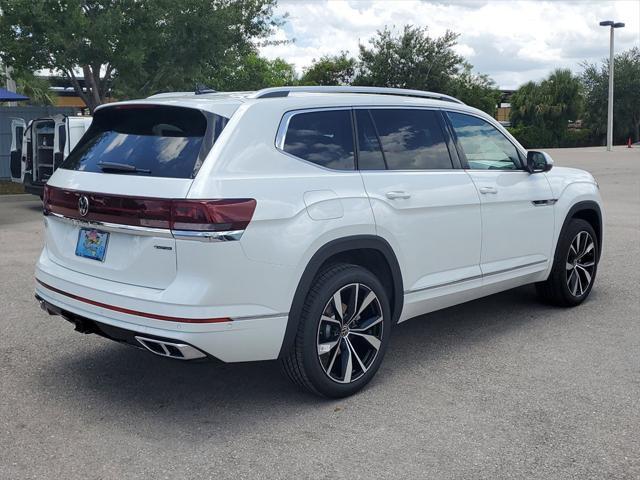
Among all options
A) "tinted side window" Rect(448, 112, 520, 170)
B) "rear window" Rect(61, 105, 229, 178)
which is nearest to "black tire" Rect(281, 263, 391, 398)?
"rear window" Rect(61, 105, 229, 178)

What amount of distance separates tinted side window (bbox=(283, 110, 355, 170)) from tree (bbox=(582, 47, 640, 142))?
181ft

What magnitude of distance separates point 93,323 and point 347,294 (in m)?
1.45

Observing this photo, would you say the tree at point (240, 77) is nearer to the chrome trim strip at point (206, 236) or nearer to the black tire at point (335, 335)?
the black tire at point (335, 335)

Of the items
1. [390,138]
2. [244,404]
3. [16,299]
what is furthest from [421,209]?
[16,299]

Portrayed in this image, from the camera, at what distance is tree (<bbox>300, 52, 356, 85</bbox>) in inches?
2029

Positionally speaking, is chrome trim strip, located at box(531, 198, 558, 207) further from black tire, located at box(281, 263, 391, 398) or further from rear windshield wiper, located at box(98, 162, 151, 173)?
rear windshield wiper, located at box(98, 162, 151, 173)

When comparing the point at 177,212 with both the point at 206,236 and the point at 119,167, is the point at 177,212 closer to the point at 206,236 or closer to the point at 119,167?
the point at 206,236

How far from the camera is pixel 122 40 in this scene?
1767cm

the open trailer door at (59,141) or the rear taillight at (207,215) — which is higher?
the open trailer door at (59,141)

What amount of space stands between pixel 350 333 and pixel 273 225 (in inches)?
36.9

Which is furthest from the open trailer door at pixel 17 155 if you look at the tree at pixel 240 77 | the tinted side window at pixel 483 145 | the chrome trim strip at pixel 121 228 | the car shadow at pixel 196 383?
the tinted side window at pixel 483 145

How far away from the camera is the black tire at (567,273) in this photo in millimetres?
6284

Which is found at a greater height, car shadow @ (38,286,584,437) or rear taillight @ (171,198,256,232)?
rear taillight @ (171,198,256,232)

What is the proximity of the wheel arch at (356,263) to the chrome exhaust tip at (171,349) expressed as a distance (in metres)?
0.50
